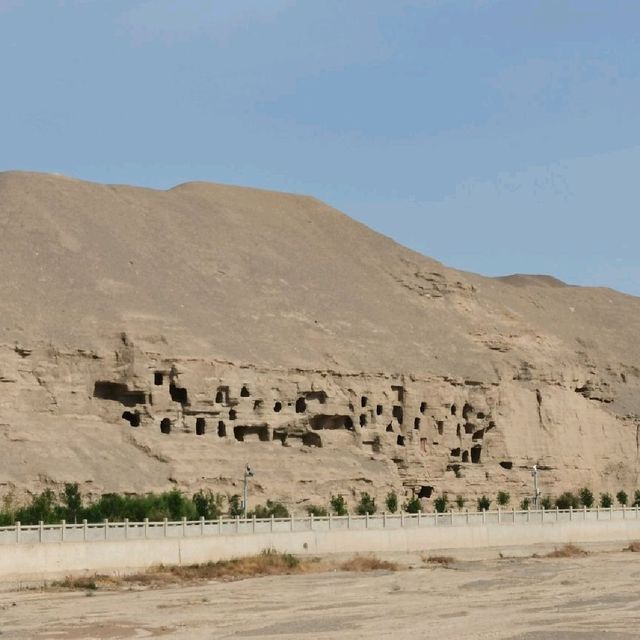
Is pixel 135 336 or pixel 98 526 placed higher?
pixel 135 336

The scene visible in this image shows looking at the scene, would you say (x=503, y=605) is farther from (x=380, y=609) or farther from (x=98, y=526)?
(x=98, y=526)

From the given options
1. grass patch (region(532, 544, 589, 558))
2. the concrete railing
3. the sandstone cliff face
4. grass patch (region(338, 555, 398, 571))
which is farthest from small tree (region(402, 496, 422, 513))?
grass patch (region(338, 555, 398, 571))

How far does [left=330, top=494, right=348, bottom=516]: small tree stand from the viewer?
63.3 meters

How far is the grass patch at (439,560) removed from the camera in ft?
175

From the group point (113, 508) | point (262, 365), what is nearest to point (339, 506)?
point (262, 365)

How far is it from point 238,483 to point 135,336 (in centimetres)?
847

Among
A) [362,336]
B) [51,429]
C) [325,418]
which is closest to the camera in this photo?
[51,429]

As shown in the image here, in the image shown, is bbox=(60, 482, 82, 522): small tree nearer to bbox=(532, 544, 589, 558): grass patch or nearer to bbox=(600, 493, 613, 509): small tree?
bbox=(532, 544, 589, 558): grass patch

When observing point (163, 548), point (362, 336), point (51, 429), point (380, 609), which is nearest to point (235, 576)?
point (163, 548)

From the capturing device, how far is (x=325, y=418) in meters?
73.9

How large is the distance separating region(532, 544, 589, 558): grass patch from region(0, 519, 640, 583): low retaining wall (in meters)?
0.48

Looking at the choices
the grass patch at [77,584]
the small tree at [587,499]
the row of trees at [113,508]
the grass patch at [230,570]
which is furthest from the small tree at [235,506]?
the small tree at [587,499]

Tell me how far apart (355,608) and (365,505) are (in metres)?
26.0

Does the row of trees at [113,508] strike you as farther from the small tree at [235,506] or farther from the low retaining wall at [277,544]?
the low retaining wall at [277,544]
